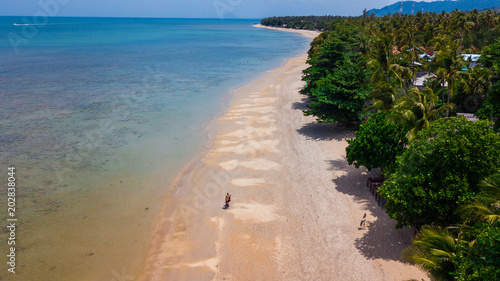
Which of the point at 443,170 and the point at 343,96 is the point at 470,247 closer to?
the point at 443,170

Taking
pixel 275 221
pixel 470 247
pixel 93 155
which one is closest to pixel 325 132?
pixel 275 221

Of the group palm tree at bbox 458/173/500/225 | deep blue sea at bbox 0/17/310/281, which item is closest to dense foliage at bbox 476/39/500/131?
palm tree at bbox 458/173/500/225

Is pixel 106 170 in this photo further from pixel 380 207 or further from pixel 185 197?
pixel 380 207

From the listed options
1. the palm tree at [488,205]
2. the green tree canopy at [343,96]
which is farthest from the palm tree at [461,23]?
the palm tree at [488,205]

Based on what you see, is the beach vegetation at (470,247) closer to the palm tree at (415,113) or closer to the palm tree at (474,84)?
the palm tree at (415,113)

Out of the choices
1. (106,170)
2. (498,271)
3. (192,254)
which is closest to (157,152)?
(106,170)
